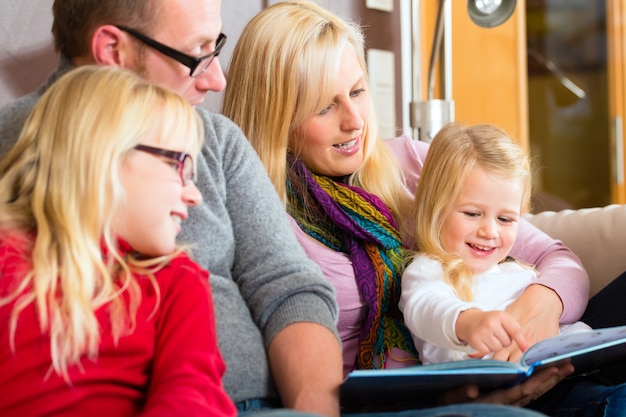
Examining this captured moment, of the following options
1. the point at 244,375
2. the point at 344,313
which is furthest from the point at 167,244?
the point at 344,313

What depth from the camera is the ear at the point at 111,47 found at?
5.00 feet

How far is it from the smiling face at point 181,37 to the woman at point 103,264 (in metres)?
0.28

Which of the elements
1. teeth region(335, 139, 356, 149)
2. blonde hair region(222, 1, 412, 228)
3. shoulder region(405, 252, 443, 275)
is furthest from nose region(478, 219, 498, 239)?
teeth region(335, 139, 356, 149)

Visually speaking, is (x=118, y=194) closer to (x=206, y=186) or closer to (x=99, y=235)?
(x=99, y=235)

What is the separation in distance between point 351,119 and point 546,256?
1.73 feet

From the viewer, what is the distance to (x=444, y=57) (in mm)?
2846

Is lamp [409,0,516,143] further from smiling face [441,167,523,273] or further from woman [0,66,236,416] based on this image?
woman [0,66,236,416]

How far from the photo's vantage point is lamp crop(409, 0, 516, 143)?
270 centimetres

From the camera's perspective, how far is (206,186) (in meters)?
1.53

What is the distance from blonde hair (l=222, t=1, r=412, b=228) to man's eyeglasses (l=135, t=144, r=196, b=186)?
1.98ft

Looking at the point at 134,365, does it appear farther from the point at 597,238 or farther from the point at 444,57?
the point at 444,57

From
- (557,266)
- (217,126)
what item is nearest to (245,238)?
(217,126)

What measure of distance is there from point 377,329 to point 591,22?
→ 313 centimetres

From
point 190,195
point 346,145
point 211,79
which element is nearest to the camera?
point 190,195
